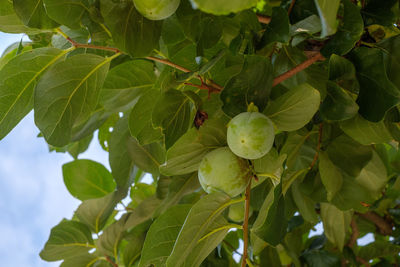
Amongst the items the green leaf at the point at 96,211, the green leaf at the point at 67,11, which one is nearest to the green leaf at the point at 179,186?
the green leaf at the point at 96,211

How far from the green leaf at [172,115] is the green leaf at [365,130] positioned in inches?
11.7

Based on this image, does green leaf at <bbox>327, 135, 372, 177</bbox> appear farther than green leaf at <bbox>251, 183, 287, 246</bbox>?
Yes

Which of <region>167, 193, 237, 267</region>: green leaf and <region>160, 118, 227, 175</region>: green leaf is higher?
<region>160, 118, 227, 175</region>: green leaf

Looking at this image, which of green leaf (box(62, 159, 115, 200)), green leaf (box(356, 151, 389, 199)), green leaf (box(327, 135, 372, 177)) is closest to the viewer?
green leaf (box(327, 135, 372, 177))

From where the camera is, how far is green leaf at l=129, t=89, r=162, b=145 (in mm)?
834

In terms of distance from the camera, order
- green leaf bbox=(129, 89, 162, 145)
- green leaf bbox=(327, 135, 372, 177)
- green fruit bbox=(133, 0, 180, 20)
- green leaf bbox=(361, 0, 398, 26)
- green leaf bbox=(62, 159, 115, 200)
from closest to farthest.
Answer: green fruit bbox=(133, 0, 180, 20), green leaf bbox=(361, 0, 398, 26), green leaf bbox=(129, 89, 162, 145), green leaf bbox=(327, 135, 372, 177), green leaf bbox=(62, 159, 115, 200)

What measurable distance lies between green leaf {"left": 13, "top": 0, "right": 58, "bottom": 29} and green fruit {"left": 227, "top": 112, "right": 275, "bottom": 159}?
0.36 metres

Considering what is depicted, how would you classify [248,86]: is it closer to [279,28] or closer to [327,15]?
[279,28]

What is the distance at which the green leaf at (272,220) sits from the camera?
0.66 m

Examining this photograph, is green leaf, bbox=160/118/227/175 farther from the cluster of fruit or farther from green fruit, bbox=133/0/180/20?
green fruit, bbox=133/0/180/20

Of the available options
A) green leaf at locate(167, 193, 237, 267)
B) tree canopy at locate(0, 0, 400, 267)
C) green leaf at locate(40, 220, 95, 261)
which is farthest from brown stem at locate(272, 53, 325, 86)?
green leaf at locate(40, 220, 95, 261)

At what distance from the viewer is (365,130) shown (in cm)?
81

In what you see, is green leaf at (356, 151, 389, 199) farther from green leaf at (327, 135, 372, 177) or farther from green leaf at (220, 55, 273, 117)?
green leaf at (220, 55, 273, 117)

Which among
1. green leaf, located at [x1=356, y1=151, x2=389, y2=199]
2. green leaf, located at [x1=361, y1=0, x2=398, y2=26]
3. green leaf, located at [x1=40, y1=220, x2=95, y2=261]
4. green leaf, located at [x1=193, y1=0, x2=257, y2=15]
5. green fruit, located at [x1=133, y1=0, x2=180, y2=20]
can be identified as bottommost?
green leaf, located at [x1=40, y1=220, x2=95, y2=261]
